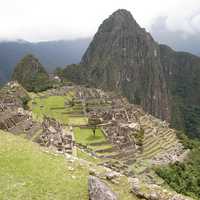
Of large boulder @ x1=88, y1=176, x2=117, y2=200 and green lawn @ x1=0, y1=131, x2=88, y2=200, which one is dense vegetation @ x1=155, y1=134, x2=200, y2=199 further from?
large boulder @ x1=88, y1=176, x2=117, y2=200

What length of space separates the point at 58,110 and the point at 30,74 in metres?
51.7

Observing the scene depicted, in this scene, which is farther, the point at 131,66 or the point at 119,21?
the point at 119,21

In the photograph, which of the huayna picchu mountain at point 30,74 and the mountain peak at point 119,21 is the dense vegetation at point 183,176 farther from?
the mountain peak at point 119,21

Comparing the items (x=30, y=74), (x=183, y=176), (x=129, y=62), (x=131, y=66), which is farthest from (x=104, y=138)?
(x=129, y=62)

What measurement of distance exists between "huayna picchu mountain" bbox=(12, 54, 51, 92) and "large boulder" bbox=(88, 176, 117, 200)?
100m

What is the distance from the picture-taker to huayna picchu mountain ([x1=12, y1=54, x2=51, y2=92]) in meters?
117

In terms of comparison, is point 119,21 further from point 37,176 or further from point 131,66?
point 37,176

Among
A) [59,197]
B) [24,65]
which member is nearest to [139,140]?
[59,197]

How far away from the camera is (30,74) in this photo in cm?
12838

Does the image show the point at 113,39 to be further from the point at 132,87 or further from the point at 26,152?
the point at 26,152

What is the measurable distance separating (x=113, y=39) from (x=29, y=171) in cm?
16919

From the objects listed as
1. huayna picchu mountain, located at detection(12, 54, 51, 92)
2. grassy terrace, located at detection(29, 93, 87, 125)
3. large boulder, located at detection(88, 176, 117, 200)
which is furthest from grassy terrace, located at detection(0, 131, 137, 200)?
huayna picchu mountain, located at detection(12, 54, 51, 92)

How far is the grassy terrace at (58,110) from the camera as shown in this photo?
226ft

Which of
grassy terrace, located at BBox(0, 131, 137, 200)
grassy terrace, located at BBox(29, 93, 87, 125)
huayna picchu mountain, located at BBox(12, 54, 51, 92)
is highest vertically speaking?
grassy terrace, located at BBox(0, 131, 137, 200)
